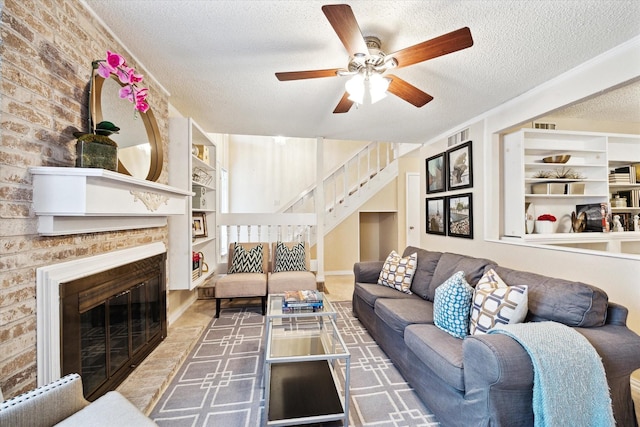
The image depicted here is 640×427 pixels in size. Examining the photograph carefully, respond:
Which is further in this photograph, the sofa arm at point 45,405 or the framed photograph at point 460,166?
the framed photograph at point 460,166

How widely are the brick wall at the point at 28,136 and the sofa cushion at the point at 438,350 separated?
6.71ft

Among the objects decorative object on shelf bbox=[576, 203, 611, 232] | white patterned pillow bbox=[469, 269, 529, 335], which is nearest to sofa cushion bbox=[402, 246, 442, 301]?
white patterned pillow bbox=[469, 269, 529, 335]

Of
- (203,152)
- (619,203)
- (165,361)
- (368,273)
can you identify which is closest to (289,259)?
(368,273)

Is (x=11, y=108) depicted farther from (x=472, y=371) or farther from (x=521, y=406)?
(x=521, y=406)

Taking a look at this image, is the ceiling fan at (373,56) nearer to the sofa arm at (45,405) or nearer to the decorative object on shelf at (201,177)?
the sofa arm at (45,405)

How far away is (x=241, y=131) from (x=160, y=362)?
2.96m

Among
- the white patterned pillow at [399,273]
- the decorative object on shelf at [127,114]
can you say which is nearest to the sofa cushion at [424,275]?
the white patterned pillow at [399,273]

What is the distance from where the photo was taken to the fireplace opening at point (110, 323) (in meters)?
1.43

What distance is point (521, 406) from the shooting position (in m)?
1.25

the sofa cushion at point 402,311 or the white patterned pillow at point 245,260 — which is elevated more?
the white patterned pillow at point 245,260

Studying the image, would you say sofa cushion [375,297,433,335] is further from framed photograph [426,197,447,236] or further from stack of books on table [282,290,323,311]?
framed photograph [426,197,447,236]

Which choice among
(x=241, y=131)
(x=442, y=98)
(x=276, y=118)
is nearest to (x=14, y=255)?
(x=276, y=118)

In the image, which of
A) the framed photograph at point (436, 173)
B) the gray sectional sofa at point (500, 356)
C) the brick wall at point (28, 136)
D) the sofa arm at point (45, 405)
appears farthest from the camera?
the framed photograph at point (436, 173)

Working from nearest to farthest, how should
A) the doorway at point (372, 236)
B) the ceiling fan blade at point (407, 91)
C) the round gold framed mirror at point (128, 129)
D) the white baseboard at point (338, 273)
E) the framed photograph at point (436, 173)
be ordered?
1. the round gold framed mirror at point (128, 129)
2. the ceiling fan blade at point (407, 91)
3. the framed photograph at point (436, 173)
4. the white baseboard at point (338, 273)
5. the doorway at point (372, 236)
